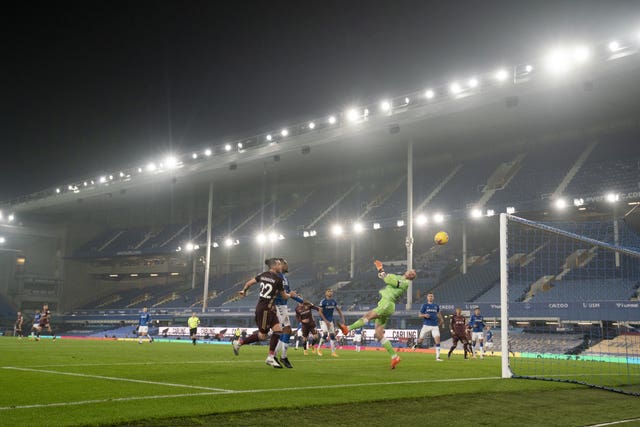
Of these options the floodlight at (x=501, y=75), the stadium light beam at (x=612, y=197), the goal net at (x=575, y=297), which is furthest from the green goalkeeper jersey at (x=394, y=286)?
the stadium light beam at (x=612, y=197)

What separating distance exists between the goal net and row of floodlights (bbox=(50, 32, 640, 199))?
778cm

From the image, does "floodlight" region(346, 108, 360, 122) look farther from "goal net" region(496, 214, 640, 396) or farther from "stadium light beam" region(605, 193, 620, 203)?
"stadium light beam" region(605, 193, 620, 203)

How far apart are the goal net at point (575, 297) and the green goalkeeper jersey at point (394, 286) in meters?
12.2

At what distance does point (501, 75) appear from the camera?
99.4 feet

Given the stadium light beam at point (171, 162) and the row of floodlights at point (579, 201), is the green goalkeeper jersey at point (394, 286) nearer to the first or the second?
the row of floodlights at point (579, 201)

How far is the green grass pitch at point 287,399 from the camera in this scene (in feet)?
19.9

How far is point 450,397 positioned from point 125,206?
60.4 meters

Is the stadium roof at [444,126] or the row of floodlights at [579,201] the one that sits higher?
the stadium roof at [444,126]

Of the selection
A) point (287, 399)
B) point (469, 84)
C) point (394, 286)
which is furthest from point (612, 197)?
point (287, 399)

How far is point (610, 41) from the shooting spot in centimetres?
2705

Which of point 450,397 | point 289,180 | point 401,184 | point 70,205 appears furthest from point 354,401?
point 70,205

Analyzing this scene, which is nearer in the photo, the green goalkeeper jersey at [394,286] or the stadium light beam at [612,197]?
the green goalkeeper jersey at [394,286]

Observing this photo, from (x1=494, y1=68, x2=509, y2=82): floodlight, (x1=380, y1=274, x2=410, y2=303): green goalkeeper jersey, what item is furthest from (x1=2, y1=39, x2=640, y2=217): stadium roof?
(x1=380, y1=274, x2=410, y2=303): green goalkeeper jersey

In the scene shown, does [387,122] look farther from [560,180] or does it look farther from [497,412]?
[497,412]
